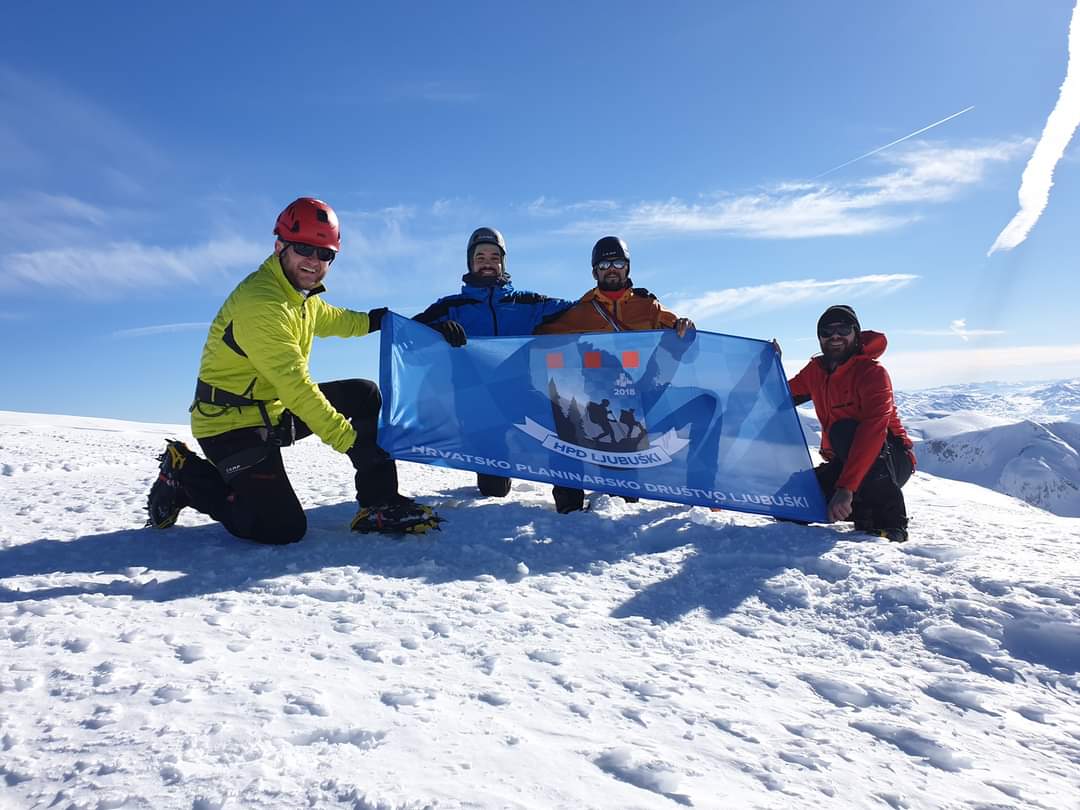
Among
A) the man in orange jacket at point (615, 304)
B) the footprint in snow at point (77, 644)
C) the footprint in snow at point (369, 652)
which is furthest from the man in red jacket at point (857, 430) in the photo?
the footprint in snow at point (77, 644)

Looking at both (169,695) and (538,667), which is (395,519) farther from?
(169,695)

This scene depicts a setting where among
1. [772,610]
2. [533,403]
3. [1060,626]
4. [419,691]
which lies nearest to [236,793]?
[419,691]

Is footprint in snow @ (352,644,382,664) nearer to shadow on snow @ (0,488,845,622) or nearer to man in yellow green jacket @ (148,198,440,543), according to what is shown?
shadow on snow @ (0,488,845,622)

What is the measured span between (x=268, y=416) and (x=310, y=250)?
136cm

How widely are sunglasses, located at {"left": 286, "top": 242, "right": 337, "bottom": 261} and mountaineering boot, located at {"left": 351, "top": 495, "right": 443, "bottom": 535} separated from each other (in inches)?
81.1

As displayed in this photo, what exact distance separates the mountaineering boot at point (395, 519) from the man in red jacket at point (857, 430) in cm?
345

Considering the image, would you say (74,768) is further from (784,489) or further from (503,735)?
(784,489)

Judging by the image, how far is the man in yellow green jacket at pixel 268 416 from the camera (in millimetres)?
4320

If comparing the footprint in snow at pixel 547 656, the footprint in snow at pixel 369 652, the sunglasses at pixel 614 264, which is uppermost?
the sunglasses at pixel 614 264

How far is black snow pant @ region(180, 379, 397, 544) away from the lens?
14.8ft

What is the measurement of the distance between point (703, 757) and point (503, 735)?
0.72 m

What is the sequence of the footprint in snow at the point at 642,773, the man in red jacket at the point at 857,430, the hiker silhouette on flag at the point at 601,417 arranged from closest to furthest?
the footprint in snow at the point at 642,773 < the man in red jacket at the point at 857,430 < the hiker silhouette on flag at the point at 601,417

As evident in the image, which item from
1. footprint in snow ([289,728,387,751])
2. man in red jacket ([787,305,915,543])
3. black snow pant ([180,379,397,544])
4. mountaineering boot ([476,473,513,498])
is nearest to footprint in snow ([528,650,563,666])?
footprint in snow ([289,728,387,751])

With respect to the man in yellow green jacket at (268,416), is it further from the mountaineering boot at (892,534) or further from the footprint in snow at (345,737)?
the mountaineering boot at (892,534)
